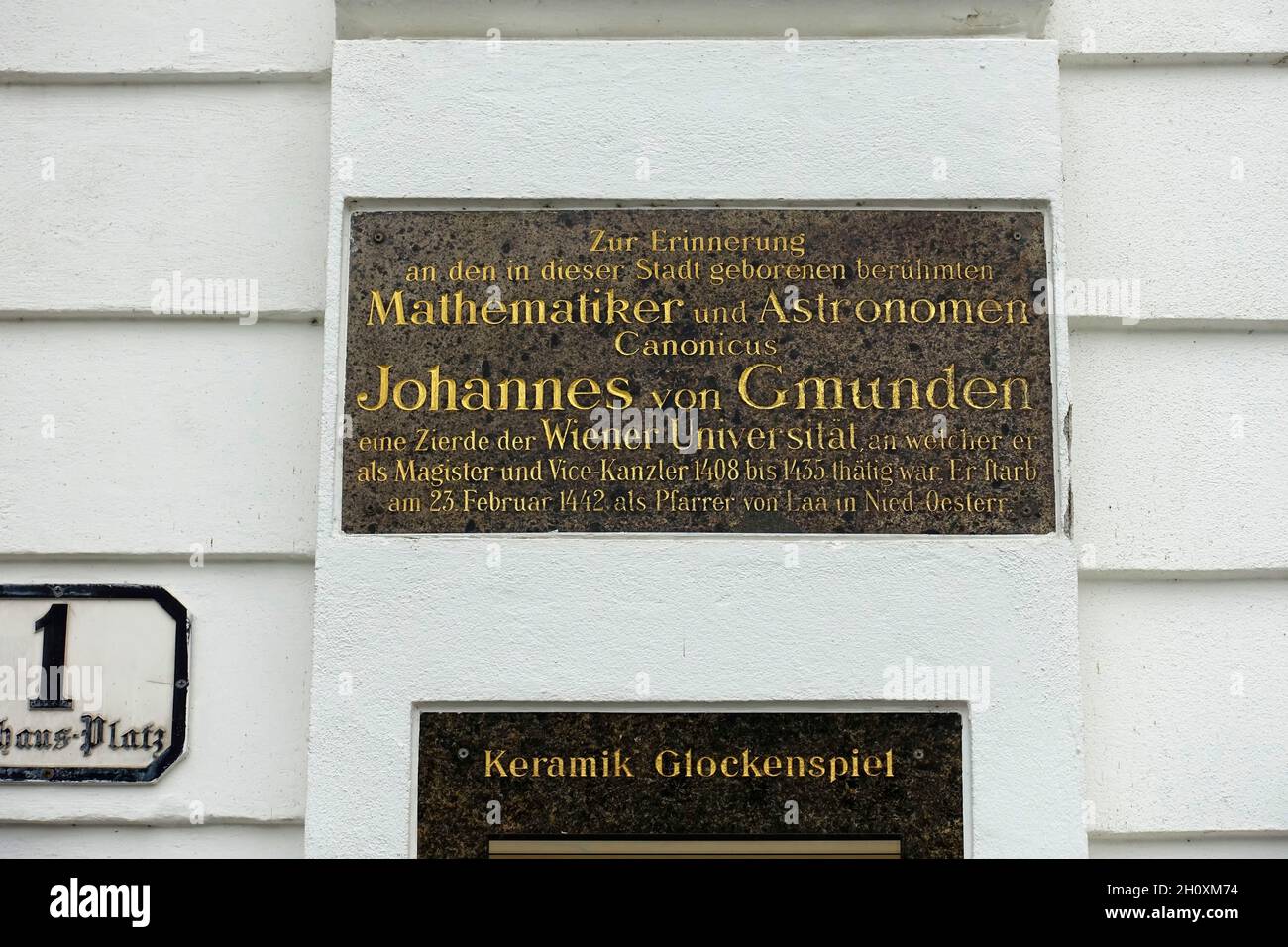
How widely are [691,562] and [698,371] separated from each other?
60 centimetres

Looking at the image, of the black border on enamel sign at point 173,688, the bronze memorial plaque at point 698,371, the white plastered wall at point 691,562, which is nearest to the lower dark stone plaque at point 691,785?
the white plastered wall at point 691,562

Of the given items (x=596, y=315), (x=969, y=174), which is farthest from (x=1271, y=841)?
(x=596, y=315)

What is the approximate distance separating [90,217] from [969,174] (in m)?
2.92

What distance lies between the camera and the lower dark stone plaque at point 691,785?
3.47 metres

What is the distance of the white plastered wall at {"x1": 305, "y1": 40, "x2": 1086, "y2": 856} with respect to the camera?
11.4 ft

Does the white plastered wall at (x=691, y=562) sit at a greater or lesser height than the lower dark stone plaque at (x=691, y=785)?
greater

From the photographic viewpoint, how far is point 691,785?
348 cm

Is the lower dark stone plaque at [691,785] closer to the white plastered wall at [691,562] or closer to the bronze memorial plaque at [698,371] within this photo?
the white plastered wall at [691,562]

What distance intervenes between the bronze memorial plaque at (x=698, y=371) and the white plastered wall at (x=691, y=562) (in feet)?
0.26

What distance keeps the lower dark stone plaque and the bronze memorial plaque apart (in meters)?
0.60

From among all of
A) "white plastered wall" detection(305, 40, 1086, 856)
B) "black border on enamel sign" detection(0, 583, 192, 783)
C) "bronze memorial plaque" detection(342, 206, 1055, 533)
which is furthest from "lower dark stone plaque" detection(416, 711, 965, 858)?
"black border on enamel sign" detection(0, 583, 192, 783)

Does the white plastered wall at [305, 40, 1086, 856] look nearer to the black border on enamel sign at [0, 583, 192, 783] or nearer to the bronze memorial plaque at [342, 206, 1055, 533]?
the bronze memorial plaque at [342, 206, 1055, 533]

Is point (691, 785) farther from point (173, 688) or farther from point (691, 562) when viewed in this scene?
point (173, 688)
